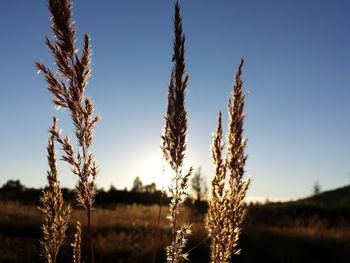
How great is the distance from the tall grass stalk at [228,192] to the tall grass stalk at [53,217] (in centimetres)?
81

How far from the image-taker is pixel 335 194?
5759 centimetres

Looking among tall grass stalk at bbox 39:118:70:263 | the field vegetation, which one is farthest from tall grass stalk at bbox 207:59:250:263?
the field vegetation

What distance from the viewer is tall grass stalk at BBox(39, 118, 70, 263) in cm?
270

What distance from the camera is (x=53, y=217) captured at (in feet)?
9.01

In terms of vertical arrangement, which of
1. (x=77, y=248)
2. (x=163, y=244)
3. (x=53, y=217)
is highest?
(x=53, y=217)

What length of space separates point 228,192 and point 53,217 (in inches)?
38.9

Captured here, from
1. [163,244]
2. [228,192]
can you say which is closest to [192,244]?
[163,244]

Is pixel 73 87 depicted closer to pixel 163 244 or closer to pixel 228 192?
pixel 228 192

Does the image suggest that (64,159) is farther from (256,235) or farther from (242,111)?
(256,235)

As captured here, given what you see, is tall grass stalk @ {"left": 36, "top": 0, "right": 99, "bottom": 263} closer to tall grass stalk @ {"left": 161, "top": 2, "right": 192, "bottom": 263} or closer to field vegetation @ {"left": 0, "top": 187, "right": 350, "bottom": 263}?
tall grass stalk @ {"left": 161, "top": 2, "right": 192, "bottom": 263}

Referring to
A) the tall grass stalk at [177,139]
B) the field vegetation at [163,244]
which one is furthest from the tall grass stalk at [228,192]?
the field vegetation at [163,244]

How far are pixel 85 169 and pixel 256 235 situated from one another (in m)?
12.8

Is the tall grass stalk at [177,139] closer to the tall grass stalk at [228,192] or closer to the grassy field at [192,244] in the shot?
the tall grass stalk at [228,192]

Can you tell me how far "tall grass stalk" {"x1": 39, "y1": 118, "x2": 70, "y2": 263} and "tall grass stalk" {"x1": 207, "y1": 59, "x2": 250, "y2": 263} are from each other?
814 mm
